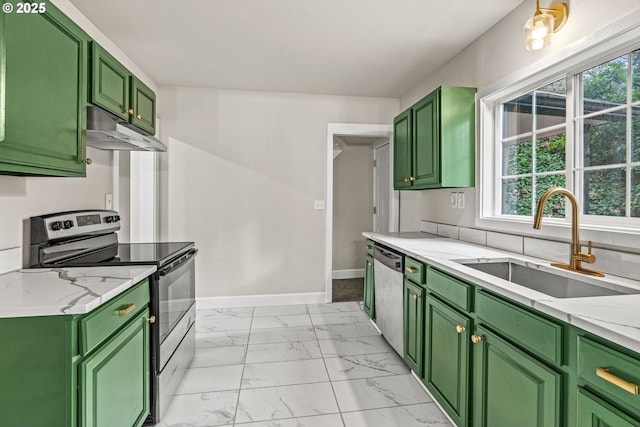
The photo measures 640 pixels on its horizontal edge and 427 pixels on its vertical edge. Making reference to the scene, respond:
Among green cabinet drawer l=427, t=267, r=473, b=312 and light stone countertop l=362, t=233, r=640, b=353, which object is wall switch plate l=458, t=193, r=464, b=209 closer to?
light stone countertop l=362, t=233, r=640, b=353

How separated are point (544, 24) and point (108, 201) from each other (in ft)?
10.3

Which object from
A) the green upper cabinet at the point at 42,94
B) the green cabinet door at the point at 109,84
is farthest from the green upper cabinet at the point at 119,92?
the green upper cabinet at the point at 42,94

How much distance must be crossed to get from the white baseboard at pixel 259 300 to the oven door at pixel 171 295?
4.30 feet

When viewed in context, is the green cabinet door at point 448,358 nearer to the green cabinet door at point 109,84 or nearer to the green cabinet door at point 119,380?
the green cabinet door at point 119,380

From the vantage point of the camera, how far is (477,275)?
1.47 m

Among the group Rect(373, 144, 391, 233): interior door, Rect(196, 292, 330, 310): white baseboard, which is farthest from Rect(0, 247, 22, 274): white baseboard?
Rect(373, 144, 391, 233): interior door

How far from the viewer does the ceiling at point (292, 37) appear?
6.93ft

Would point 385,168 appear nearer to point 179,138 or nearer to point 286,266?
point 286,266

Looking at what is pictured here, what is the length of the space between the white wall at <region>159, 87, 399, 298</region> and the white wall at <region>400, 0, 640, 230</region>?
1.03 m

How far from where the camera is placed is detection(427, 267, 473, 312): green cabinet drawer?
1.55 metres

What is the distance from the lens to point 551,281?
165 cm

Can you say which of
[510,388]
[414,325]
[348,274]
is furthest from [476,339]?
[348,274]

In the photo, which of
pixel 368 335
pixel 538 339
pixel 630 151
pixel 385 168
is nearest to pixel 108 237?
pixel 368 335

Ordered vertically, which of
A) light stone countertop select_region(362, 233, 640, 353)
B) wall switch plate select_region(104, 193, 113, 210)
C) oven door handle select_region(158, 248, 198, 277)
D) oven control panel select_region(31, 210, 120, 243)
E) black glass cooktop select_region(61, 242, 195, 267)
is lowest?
oven door handle select_region(158, 248, 198, 277)
